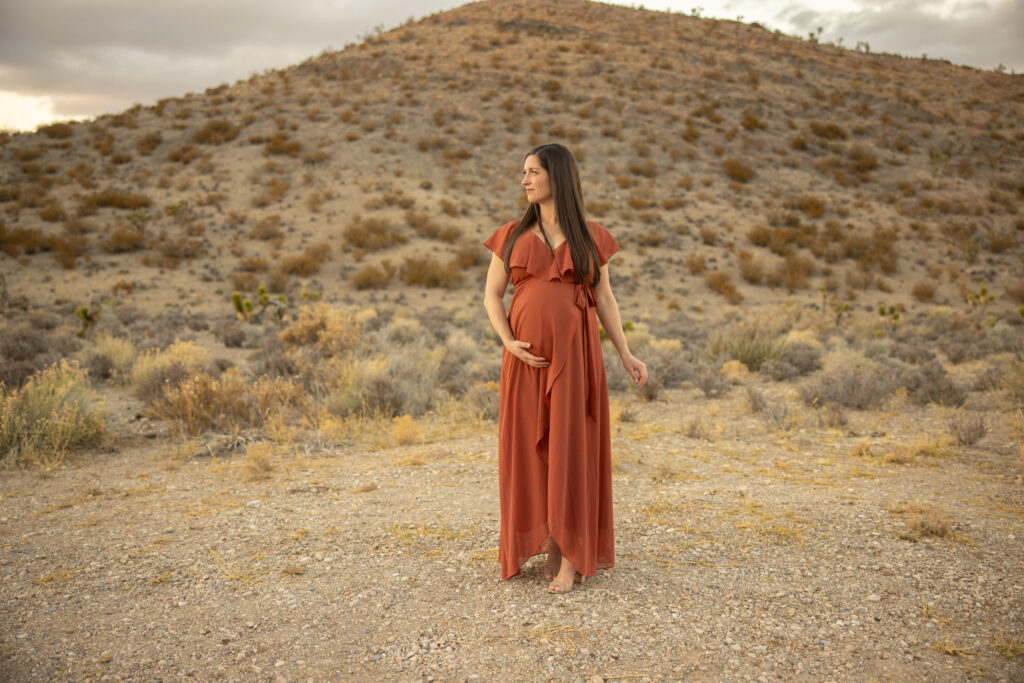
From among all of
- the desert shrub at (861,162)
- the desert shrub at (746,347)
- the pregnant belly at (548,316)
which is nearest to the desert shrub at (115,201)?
the desert shrub at (746,347)

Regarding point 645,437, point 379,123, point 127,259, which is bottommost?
point 645,437

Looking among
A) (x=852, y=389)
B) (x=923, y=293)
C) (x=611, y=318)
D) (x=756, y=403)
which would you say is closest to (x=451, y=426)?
(x=756, y=403)

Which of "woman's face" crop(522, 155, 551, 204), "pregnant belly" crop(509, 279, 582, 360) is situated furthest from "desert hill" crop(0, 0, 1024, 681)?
"woman's face" crop(522, 155, 551, 204)

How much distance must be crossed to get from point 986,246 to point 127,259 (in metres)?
28.5

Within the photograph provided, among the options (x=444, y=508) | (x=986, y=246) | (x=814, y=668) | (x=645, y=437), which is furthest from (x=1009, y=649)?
(x=986, y=246)

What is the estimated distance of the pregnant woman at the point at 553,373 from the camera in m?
3.37

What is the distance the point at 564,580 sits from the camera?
354cm

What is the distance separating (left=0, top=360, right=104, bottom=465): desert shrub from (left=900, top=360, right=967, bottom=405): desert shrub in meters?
9.01

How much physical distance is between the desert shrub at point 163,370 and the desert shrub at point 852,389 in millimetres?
7235

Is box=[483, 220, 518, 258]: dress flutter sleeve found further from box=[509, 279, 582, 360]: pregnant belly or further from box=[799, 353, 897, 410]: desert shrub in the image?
box=[799, 353, 897, 410]: desert shrub

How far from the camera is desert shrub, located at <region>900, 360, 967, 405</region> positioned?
314 inches

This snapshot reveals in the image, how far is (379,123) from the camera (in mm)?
28672

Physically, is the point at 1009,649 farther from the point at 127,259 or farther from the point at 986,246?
the point at 986,246

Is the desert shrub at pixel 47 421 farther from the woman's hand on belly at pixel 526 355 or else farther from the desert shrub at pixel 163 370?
the woman's hand on belly at pixel 526 355
